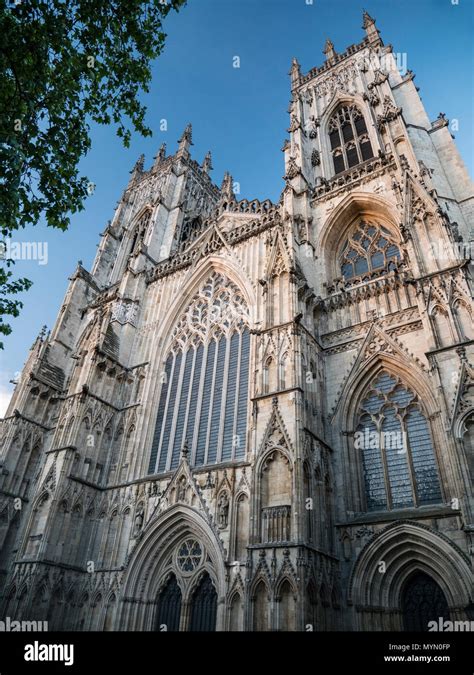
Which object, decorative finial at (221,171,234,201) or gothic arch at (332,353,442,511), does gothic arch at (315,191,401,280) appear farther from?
decorative finial at (221,171,234,201)

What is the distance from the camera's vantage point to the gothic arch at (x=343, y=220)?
1762 cm

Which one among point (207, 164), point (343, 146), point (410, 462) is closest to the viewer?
point (410, 462)

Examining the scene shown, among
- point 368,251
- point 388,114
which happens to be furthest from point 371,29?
point 368,251

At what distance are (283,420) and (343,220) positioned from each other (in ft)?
32.5

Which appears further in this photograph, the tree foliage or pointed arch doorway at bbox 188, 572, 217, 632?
pointed arch doorway at bbox 188, 572, 217, 632

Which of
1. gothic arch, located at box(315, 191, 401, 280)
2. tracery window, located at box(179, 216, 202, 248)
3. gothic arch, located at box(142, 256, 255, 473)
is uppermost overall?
tracery window, located at box(179, 216, 202, 248)

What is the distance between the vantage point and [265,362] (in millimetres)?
14180

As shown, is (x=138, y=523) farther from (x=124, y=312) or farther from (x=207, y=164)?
(x=207, y=164)

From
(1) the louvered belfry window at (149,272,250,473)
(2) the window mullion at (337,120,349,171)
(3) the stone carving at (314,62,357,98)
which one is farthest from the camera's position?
(3) the stone carving at (314,62,357,98)

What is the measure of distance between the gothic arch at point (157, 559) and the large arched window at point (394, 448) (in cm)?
489

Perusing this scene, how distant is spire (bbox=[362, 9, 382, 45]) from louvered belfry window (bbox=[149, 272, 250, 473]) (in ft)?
56.0

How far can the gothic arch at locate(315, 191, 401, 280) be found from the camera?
694 inches

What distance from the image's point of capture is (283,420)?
12.5 m

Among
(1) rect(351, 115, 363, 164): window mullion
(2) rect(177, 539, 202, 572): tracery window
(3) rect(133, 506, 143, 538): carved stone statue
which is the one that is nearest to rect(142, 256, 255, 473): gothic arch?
(3) rect(133, 506, 143, 538): carved stone statue
